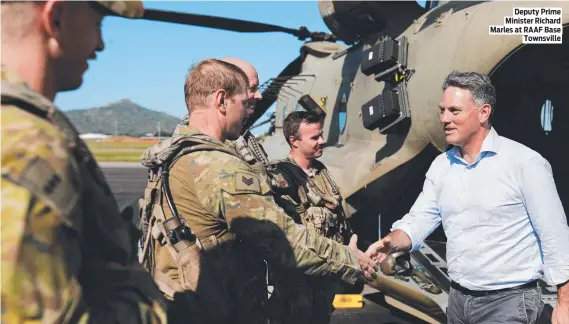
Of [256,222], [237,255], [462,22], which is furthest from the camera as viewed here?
[462,22]

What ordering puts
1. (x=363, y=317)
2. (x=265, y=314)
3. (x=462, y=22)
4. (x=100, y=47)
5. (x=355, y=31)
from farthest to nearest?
(x=355, y=31) → (x=363, y=317) → (x=462, y=22) → (x=265, y=314) → (x=100, y=47)

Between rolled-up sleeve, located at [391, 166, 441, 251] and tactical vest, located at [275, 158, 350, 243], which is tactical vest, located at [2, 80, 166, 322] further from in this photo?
tactical vest, located at [275, 158, 350, 243]

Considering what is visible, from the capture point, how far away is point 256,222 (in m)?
2.02

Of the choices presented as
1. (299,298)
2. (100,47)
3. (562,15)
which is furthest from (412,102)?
(100,47)

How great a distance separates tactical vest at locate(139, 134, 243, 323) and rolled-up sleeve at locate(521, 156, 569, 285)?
1.55 m

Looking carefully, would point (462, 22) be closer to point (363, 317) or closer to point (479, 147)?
point (479, 147)

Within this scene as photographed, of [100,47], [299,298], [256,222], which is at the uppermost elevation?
[100,47]

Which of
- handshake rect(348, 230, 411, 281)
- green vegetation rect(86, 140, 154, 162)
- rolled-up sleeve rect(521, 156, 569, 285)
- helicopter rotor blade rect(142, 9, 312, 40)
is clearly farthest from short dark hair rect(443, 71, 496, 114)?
green vegetation rect(86, 140, 154, 162)

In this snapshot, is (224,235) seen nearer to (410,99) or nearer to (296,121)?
(296,121)

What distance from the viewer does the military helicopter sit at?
438 centimetres

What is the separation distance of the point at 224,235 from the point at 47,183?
46.0 inches

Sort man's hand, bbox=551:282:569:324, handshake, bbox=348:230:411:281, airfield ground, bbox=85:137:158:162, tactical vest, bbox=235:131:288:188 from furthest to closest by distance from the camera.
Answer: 1. airfield ground, bbox=85:137:158:162
2. tactical vest, bbox=235:131:288:188
3. handshake, bbox=348:230:411:281
4. man's hand, bbox=551:282:569:324

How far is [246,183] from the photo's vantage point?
6.64 ft

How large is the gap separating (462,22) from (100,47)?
3.84 m
